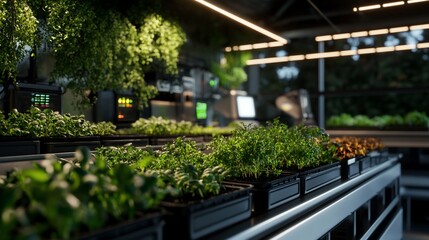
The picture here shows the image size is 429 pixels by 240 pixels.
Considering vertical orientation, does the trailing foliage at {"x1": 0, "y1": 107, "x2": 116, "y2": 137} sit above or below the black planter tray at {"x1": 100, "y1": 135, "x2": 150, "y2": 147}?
above

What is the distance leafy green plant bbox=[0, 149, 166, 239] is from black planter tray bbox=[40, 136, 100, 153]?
151 centimetres

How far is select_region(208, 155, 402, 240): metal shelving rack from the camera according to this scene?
168cm

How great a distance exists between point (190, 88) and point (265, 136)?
421cm

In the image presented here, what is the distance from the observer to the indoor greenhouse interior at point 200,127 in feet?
3.89

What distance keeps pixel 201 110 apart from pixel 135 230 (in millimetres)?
4949

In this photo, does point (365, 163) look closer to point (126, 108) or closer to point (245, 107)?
point (126, 108)

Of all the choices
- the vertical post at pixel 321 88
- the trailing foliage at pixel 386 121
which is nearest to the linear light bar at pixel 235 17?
the trailing foliage at pixel 386 121

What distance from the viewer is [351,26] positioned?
6.25 metres

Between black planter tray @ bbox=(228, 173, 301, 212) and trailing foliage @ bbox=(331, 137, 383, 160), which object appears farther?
trailing foliage @ bbox=(331, 137, 383, 160)

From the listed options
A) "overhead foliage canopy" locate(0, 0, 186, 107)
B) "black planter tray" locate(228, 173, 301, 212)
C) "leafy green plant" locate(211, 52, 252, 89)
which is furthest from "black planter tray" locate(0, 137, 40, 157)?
"leafy green plant" locate(211, 52, 252, 89)

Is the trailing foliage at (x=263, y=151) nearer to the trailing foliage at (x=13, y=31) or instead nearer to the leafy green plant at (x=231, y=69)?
the trailing foliage at (x=13, y=31)

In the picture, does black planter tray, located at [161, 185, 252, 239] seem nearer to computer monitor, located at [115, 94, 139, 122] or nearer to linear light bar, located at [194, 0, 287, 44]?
linear light bar, located at [194, 0, 287, 44]

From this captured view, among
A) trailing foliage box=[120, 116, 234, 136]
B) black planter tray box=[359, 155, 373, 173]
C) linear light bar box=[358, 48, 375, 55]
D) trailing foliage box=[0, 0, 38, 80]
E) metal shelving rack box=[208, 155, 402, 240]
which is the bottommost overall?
metal shelving rack box=[208, 155, 402, 240]

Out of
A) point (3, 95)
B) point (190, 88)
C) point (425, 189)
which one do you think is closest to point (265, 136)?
point (3, 95)
